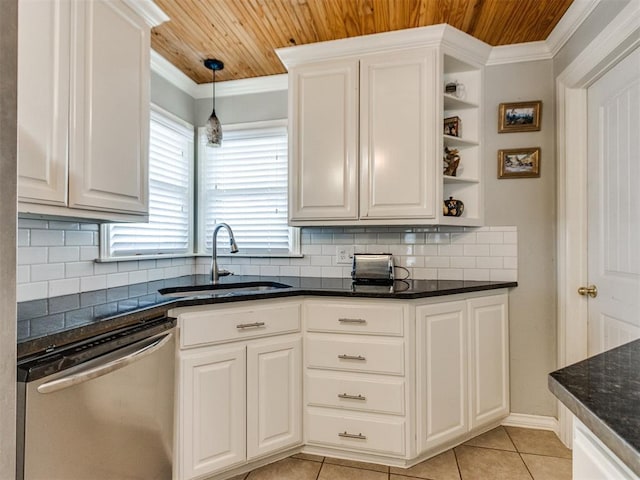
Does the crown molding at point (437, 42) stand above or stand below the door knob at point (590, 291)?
above

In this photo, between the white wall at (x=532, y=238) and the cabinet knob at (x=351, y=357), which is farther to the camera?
the white wall at (x=532, y=238)

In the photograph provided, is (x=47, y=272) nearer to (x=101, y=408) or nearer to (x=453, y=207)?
(x=101, y=408)

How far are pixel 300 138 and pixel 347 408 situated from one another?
1.60 metres

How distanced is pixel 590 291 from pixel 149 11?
271 cm

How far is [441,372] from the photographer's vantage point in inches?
76.9

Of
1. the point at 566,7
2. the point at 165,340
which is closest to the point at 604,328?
the point at 566,7

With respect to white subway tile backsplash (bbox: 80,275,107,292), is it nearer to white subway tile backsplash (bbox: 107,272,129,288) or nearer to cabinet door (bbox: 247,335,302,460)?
white subway tile backsplash (bbox: 107,272,129,288)

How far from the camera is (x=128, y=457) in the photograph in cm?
134

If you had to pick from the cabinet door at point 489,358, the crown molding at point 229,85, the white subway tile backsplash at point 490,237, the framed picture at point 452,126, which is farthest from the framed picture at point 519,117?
the crown molding at point 229,85

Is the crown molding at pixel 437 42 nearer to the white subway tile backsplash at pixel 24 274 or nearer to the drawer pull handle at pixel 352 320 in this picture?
the white subway tile backsplash at pixel 24 274

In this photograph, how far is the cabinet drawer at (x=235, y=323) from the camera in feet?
5.44

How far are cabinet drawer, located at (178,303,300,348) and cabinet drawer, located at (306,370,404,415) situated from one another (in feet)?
1.02

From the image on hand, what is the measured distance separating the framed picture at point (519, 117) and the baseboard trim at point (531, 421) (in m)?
1.80

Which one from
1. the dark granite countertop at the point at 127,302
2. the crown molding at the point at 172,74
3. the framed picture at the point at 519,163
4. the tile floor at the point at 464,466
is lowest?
the tile floor at the point at 464,466
